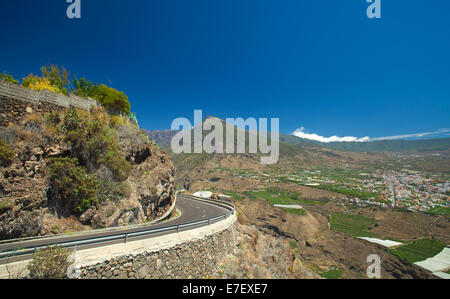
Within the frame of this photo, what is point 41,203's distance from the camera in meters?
10.6

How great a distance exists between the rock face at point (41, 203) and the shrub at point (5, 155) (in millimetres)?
212

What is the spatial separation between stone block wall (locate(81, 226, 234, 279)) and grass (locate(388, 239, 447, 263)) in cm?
6498

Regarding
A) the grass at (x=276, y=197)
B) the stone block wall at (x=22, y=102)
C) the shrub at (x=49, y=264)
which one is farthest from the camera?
the grass at (x=276, y=197)

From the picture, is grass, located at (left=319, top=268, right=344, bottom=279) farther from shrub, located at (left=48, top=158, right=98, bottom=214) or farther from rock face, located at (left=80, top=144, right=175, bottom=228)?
shrub, located at (left=48, top=158, right=98, bottom=214)

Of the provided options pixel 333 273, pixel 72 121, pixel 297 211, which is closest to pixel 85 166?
pixel 72 121

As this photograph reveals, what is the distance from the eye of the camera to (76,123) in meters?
14.3

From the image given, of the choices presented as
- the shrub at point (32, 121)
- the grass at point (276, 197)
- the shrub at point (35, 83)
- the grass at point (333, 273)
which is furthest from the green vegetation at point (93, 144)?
the grass at point (276, 197)

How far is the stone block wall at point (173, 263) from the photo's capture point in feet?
24.8

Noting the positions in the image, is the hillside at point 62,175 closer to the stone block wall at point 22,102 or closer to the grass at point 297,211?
the stone block wall at point 22,102

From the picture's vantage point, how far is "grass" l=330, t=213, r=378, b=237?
214 ft

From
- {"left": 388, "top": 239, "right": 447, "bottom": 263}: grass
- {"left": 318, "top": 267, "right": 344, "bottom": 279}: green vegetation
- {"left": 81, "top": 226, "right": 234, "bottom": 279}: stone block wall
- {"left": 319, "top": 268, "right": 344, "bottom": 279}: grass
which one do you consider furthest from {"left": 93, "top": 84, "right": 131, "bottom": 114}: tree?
{"left": 388, "top": 239, "right": 447, "bottom": 263}: grass

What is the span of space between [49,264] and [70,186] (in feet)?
24.9
